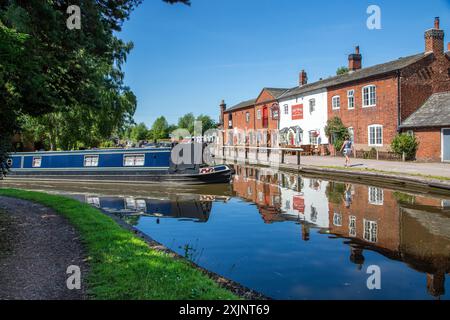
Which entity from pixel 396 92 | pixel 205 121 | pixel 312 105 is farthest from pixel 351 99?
pixel 205 121

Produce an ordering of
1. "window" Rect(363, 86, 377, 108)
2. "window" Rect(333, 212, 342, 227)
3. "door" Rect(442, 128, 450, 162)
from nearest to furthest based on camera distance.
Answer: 1. "window" Rect(333, 212, 342, 227)
2. "door" Rect(442, 128, 450, 162)
3. "window" Rect(363, 86, 377, 108)

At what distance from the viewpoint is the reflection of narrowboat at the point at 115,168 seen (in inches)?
696

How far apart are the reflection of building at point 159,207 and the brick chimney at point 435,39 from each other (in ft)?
61.3

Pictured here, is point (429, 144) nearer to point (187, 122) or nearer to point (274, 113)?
point (274, 113)

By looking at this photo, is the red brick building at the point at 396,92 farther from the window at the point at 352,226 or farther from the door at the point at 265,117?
the window at the point at 352,226

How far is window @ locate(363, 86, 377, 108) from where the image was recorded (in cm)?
2456

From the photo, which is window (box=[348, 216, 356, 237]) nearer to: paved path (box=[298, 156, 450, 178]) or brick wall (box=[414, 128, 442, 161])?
paved path (box=[298, 156, 450, 178])

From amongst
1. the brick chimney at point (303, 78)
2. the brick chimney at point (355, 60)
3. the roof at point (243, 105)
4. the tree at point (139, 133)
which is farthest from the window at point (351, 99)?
the tree at point (139, 133)

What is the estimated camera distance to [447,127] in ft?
65.0

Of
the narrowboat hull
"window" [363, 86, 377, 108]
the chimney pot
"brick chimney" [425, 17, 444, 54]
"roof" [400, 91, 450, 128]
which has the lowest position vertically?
the narrowboat hull

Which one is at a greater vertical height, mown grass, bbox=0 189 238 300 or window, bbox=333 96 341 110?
window, bbox=333 96 341 110

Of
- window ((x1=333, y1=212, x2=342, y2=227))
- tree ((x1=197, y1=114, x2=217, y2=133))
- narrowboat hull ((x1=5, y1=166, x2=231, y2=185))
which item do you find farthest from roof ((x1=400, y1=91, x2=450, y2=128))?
tree ((x1=197, y1=114, x2=217, y2=133))

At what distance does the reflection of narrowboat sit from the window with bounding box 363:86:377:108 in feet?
40.8
